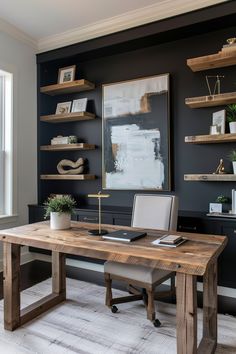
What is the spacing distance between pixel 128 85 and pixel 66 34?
3.39 feet

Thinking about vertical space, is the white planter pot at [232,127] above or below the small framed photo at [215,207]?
above

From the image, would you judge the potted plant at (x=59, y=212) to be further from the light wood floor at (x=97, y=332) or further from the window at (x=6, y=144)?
the window at (x=6, y=144)

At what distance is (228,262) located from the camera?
2588mm

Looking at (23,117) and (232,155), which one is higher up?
Result: (23,117)

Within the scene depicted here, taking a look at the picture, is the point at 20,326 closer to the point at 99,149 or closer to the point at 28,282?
A: the point at 28,282

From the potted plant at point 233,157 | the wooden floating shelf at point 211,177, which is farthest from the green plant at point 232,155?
the wooden floating shelf at point 211,177

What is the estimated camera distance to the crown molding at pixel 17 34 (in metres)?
3.32

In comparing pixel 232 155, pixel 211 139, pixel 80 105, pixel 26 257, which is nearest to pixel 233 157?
pixel 232 155

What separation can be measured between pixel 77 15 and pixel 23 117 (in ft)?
4.65

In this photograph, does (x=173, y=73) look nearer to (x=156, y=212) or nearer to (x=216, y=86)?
(x=216, y=86)

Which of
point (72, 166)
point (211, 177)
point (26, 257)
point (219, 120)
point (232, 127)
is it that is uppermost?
point (219, 120)

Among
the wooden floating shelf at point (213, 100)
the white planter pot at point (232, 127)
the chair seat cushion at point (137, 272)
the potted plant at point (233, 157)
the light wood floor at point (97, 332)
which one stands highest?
the wooden floating shelf at point (213, 100)

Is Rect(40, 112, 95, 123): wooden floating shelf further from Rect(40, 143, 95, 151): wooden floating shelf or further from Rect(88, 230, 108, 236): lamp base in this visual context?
Rect(88, 230, 108, 236): lamp base

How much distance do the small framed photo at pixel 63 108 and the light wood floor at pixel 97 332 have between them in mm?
2422
